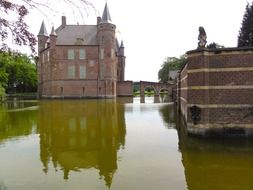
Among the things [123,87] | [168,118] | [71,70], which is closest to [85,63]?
[71,70]

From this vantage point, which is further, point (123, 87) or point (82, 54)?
point (123, 87)

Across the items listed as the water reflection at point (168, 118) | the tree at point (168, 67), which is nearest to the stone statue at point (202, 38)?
the water reflection at point (168, 118)

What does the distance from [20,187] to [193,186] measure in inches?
142

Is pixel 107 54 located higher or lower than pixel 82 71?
higher

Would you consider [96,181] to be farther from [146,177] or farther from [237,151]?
[237,151]

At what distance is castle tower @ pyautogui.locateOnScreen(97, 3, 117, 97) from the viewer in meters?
63.5

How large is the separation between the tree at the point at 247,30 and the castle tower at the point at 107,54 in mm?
24597

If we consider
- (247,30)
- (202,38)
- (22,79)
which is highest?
(247,30)

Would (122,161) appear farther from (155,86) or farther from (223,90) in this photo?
(155,86)

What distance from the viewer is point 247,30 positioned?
148 ft

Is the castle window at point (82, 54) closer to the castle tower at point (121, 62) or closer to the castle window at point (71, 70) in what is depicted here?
the castle window at point (71, 70)

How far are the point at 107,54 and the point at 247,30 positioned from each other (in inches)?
1058

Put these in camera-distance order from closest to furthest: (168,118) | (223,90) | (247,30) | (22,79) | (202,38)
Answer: (223,90)
(202,38)
(168,118)
(247,30)
(22,79)

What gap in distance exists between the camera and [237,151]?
11.1m
